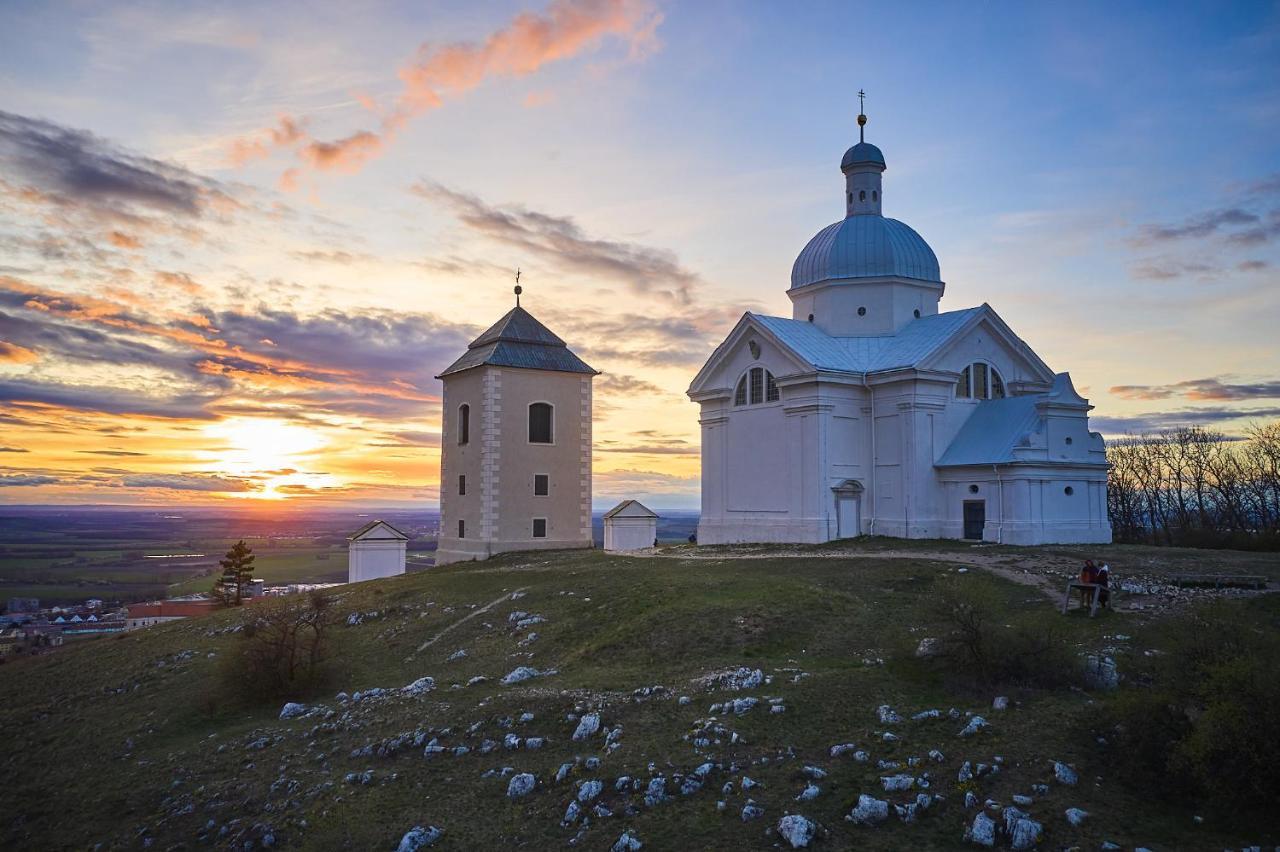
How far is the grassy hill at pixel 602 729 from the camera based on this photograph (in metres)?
11.3

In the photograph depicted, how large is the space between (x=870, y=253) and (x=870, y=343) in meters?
4.10

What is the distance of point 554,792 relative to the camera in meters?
12.5

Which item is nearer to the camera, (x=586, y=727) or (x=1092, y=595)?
(x=586, y=727)

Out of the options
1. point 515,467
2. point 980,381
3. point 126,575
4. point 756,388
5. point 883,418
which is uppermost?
point 980,381

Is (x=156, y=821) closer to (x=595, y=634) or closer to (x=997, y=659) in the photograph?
(x=595, y=634)

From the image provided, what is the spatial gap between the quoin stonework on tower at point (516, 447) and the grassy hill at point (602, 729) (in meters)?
12.5

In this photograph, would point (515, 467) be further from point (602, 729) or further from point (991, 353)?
point (602, 729)

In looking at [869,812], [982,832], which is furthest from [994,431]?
[982,832]

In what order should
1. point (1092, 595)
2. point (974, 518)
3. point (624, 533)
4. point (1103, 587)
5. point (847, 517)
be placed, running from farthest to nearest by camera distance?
1. point (624, 533)
2. point (847, 517)
3. point (974, 518)
4. point (1092, 595)
5. point (1103, 587)

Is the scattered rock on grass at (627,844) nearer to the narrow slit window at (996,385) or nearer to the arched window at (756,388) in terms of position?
the arched window at (756,388)

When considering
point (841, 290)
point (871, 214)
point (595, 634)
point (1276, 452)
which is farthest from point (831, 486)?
point (1276, 452)

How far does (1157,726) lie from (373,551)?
111ft

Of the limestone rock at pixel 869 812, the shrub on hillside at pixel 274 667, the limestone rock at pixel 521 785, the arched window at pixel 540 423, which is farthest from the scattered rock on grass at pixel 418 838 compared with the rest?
the arched window at pixel 540 423

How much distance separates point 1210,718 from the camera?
10500mm
